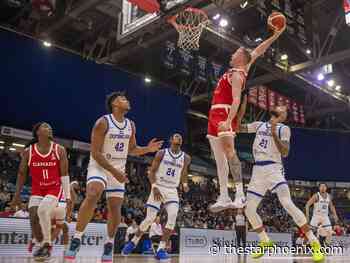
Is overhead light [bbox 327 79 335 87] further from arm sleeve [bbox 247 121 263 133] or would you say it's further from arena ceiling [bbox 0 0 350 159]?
arm sleeve [bbox 247 121 263 133]

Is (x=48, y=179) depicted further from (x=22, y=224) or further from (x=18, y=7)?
(x=18, y=7)

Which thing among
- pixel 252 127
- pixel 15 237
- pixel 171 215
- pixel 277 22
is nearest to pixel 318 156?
pixel 171 215

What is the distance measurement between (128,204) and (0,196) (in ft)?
18.9

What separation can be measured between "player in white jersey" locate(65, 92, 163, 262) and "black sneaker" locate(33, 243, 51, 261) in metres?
1.04

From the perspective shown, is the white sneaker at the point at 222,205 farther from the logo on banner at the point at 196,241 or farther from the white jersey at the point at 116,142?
the logo on banner at the point at 196,241

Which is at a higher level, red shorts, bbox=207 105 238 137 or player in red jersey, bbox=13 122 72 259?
red shorts, bbox=207 105 238 137

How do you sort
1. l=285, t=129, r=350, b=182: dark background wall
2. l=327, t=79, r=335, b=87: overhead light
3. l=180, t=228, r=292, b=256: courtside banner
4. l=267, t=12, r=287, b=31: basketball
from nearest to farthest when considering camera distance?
l=267, t=12, r=287, b=31: basketball
l=180, t=228, r=292, b=256: courtside banner
l=327, t=79, r=335, b=87: overhead light
l=285, t=129, r=350, b=182: dark background wall

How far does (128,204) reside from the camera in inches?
753

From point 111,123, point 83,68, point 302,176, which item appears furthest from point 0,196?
point 302,176

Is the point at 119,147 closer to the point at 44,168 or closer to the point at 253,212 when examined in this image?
the point at 44,168

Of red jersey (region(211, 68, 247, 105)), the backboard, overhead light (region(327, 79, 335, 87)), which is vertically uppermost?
overhead light (region(327, 79, 335, 87))

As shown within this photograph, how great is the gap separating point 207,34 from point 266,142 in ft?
32.1

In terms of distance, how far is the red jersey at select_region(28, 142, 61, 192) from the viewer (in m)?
6.71

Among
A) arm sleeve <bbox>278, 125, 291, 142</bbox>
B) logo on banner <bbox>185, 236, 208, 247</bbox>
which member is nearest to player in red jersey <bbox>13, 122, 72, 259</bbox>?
arm sleeve <bbox>278, 125, 291, 142</bbox>
